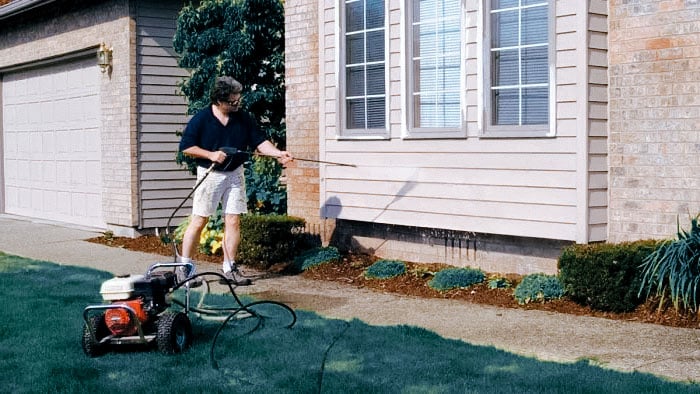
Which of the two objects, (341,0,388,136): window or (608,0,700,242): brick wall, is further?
(341,0,388,136): window

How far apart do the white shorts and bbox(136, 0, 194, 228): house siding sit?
4.92 meters

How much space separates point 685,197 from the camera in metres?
8.03

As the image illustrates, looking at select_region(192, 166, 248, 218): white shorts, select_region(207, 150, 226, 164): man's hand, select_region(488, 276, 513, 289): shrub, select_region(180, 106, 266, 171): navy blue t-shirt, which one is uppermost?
select_region(180, 106, 266, 171): navy blue t-shirt

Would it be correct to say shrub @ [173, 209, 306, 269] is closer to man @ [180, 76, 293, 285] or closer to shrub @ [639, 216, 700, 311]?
man @ [180, 76, 293, 285]

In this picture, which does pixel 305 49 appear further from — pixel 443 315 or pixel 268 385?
pixel 268 385

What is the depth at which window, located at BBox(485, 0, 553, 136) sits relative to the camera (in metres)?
8.80

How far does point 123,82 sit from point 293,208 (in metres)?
3.84

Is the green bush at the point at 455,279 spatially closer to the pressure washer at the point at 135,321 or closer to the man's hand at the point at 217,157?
the man's hand at the point at 217,157

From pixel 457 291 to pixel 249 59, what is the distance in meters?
4.96

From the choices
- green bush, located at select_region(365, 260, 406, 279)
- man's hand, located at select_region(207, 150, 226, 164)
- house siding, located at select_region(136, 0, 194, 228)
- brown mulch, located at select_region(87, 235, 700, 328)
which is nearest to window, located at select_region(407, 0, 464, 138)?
green bush, located at select_region(365, 260, 406, 279)

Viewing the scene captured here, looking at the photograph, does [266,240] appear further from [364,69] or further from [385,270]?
[364,69]

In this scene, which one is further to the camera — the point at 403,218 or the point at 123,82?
the point at 123,82

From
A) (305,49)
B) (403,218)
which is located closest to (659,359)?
(403,218)

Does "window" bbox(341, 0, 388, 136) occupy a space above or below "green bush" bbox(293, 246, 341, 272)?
above
